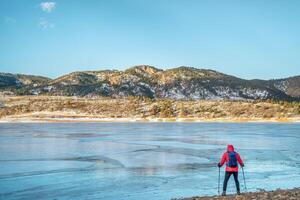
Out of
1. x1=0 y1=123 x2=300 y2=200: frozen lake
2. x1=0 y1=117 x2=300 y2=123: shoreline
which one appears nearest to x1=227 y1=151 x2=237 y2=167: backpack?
x1=0 y1=123 x2=300 y2=200: frozen lake

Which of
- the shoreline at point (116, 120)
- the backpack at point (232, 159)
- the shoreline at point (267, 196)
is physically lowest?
the shoreline at point (116, 120)

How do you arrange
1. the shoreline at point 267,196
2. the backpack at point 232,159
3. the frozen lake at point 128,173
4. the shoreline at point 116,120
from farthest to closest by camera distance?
the shoreline at point 116,120 < the frozen lake at point 128,173 < the backpack at point 232,159 < the shoreline at point 267,196

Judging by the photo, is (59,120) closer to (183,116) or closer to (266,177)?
(183,116)

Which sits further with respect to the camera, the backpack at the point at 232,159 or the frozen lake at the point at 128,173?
the frozen lake at the point at 128,173

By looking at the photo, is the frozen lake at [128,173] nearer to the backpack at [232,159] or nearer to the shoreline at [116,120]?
the backpack at [232,159]

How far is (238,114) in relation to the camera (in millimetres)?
193875

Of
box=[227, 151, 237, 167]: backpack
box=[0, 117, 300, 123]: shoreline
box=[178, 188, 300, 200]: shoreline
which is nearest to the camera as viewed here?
box=[178, 188, 300, 200]: shoreline

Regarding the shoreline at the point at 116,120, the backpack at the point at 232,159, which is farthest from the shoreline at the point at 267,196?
the shoreline at the point at 116,120

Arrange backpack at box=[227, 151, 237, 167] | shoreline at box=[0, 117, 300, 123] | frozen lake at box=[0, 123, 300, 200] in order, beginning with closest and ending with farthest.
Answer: backpack at box=[227, 151, 237, 167]
frozen lake at box=[0, 123, 300, 200]
shoreline at box=[0, 117, 300, 123]

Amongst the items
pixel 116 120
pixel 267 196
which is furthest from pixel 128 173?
pixel 116 120

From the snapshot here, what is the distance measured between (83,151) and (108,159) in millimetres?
8131

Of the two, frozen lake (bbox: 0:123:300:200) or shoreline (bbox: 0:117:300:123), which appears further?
shoreline (bbox: 0:117:300:123)

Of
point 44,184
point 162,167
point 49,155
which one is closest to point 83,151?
point 49,155

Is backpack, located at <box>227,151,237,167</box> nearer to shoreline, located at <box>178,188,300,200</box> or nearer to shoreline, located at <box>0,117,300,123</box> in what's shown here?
shoreline, located at <box>178,188,300,200</box>
